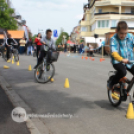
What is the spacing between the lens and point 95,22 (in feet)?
194

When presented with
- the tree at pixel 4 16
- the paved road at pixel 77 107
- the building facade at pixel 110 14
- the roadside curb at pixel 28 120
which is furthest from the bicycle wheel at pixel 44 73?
the building facade at pixel 110 14

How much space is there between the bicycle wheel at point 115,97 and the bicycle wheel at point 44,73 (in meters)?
3.32

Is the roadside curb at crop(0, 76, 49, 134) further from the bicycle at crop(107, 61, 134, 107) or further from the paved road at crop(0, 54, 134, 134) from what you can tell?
the bicycle at crop(107, 61, 134, 107)

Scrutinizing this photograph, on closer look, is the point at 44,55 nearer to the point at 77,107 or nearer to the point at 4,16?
the point at 77,107

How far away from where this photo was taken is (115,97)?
17.7 feet

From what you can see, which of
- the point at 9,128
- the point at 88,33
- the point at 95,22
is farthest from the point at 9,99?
the point at 88,33

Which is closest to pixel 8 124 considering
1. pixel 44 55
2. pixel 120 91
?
pixel 120 91

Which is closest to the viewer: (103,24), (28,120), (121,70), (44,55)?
(28,120)

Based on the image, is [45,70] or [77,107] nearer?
[77,107]

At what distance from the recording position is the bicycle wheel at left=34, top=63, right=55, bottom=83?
8570 millimetres

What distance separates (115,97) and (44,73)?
375cm

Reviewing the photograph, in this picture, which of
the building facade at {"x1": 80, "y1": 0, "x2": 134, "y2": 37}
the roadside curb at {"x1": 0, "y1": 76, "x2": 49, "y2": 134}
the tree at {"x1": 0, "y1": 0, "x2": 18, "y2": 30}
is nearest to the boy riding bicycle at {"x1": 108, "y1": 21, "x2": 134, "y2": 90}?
the roadside curb at {"x1": 0, "y1": 76, "x2": 49, "y2": 134}

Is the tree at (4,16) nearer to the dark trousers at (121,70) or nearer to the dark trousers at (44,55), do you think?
the dark trousers at (44,55)

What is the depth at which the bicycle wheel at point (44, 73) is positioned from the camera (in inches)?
337
